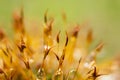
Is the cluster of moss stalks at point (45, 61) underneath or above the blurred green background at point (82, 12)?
underneath

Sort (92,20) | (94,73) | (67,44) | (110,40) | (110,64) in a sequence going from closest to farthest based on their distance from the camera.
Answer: (94,73) → (67,44) → (110,64) → (110,40) → (92,20)

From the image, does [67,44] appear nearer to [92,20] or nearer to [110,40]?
[110,40]

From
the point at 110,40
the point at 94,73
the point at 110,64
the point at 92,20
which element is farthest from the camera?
the point at 92,20

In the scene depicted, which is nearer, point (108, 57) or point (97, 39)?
point (108, 57)

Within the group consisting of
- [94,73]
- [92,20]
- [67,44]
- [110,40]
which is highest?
[92,20]

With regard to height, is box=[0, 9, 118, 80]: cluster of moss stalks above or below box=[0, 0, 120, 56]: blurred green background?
below

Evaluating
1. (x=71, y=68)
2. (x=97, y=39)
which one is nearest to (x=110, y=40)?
(x=97, y=39)

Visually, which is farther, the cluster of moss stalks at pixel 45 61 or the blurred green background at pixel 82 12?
the blurred green background at pixel 82 12

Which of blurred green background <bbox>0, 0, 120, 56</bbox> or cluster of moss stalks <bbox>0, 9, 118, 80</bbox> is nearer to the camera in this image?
cluster of moss stalks <bbox>0, 9, 118, 80</bbox>
